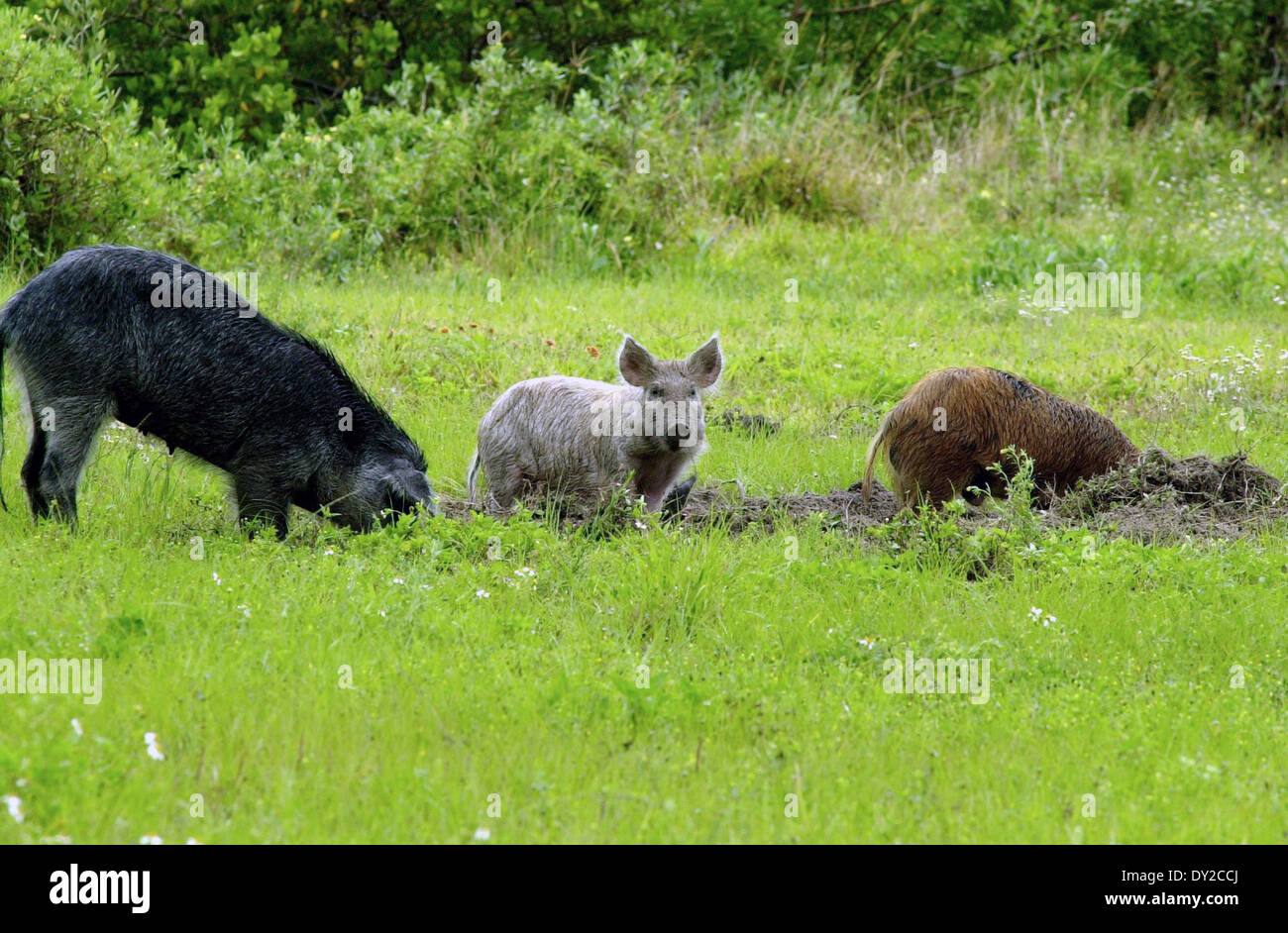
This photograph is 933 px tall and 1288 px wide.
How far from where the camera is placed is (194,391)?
638 centimetres

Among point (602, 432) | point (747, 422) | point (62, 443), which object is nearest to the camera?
point (62, 443)

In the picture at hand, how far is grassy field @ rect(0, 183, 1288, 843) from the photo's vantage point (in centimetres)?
400

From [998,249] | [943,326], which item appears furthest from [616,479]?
[998,249]

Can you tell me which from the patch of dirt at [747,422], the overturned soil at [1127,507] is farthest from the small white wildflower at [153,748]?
the patch of dirt at [747,422]

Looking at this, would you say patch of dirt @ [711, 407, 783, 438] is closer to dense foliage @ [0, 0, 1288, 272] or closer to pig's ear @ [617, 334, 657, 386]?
pig's ear @ [617, 334, 657, 386]

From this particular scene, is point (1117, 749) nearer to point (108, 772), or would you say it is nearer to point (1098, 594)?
point (1098, 594)

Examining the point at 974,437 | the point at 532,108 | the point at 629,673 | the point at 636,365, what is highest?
the point at 532,108

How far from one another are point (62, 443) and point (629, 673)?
290 centimetres

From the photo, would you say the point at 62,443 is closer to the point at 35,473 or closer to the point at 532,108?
the point at 35,473

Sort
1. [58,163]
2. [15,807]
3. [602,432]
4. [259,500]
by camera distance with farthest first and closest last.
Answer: [58,163]
[602,432]
[259,500]
[15,807]

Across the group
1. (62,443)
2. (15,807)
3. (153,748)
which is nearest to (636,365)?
(62,443)

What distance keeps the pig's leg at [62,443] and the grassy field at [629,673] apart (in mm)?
194

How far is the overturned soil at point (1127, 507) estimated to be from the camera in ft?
22.8

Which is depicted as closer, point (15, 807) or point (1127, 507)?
point (15, 807)
